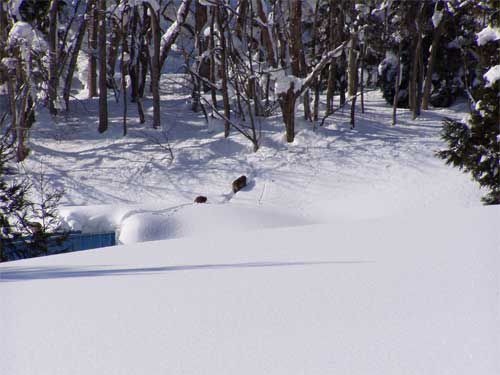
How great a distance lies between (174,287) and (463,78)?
2217 cm

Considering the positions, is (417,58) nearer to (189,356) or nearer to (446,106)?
(446,106)

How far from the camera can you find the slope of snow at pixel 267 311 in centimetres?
262

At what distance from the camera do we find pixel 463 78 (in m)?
24.2

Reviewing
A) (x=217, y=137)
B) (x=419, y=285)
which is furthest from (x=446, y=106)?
(x=419, y=285)

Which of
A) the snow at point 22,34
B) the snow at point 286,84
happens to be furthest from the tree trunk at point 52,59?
the snow at point 286,84

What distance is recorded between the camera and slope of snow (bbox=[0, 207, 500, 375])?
2.62 meters

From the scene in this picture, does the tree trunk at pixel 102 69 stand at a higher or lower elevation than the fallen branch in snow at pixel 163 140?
higher

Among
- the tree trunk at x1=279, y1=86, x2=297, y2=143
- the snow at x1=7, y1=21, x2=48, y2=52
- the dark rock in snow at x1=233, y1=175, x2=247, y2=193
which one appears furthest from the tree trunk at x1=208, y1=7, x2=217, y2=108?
the snow at x1=7, y1=21, x2=48, y2=52

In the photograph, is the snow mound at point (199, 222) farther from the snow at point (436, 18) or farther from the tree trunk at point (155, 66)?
the snow at point (436, 18)

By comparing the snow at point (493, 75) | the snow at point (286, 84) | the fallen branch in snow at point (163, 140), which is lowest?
the fallen branch in snow at point (163, 140)

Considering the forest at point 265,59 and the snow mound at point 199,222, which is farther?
the forest at point 265,59

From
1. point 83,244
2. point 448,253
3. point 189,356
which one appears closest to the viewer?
point 189,356

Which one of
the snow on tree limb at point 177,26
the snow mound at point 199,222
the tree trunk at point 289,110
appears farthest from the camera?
the snow on tree limb at point 177,26

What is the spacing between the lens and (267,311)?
3.40 meters
